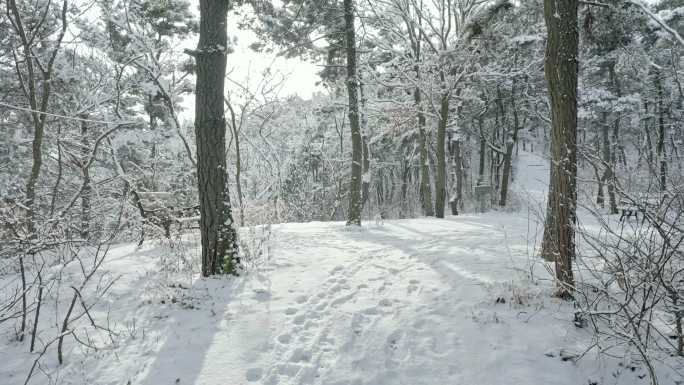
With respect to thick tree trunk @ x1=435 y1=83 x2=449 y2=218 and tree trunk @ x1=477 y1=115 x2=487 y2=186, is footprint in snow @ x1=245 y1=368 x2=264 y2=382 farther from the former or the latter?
tree trunk @ x1=477 y1=115 x2=487 y2=186

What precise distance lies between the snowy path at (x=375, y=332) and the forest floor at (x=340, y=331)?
0.01 meters

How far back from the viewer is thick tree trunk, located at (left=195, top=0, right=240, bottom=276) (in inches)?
202

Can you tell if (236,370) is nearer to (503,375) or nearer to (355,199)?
(503,375)

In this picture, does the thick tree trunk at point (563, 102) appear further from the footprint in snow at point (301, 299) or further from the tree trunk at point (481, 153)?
the tree trunk at point (481, 153)

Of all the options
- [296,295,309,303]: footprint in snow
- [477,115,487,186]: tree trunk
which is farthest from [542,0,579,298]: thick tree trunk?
[477,115,487,186]: tree trunk

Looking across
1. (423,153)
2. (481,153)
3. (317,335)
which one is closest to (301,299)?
(317,335)

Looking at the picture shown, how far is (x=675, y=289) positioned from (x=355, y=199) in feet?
26.9

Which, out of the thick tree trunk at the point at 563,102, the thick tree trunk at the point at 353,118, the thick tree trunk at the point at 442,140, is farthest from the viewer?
the thick tree trunk at the point at 442,140

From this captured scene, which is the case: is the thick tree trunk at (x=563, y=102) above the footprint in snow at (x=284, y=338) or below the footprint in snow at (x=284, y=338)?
above

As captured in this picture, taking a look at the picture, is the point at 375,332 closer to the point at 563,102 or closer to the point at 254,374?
the point at 254,374

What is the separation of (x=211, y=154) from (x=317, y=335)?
2851mm

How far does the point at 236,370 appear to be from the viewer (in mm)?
3131

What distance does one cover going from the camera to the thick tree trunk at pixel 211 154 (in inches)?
202

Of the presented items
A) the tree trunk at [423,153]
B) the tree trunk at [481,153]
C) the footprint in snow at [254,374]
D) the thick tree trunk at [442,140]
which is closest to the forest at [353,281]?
the footprint in snow at [254,374]
